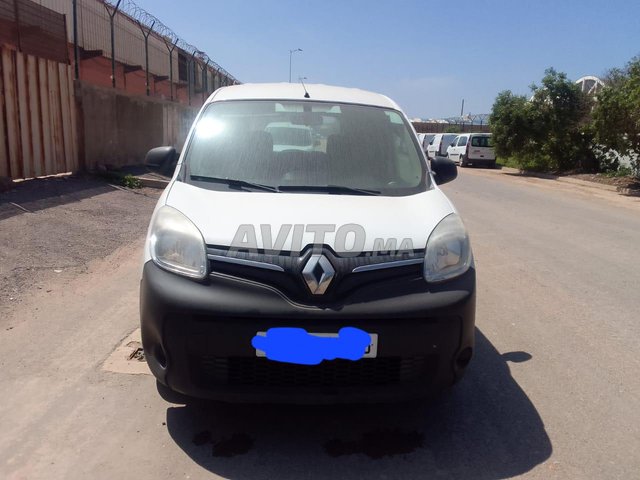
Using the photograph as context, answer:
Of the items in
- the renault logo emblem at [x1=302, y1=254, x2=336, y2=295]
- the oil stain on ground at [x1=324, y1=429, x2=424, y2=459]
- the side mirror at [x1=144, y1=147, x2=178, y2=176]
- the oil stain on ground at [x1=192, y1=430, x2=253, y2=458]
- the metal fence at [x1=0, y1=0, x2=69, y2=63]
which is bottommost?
the oil stain on ground at [x1=192, y1=430, x2=253, y2=458]

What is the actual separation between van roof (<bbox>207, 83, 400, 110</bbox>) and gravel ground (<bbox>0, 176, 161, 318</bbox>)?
8.49 ft

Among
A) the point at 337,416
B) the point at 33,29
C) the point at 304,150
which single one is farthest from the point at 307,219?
the point at 33,29

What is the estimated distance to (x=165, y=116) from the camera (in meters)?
17.6

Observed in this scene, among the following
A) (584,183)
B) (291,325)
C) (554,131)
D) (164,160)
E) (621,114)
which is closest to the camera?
(291,325)

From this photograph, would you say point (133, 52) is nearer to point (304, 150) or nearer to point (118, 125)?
point (118, 125)

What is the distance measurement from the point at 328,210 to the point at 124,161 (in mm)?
12091

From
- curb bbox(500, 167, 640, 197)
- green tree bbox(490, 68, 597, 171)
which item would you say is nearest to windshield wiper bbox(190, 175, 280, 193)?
curb bbox(500, 167, 640, 197)

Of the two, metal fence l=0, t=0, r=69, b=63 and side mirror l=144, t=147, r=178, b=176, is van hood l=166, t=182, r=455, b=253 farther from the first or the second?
metal fence l=0, t=0, r=69, b=63

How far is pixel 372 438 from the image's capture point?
3.00 m

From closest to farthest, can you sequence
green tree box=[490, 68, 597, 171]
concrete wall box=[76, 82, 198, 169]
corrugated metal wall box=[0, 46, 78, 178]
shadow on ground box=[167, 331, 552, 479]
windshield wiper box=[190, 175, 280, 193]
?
shadow on ground box=[167, 331, 552, 479], windshield wiper box=[190, 175, 280, 193], corrugated metal wall box=[0, 46, 78, 178], concrete wall box=[76, 82, 198, 169], green tree box=[490, 68, 597, 171]

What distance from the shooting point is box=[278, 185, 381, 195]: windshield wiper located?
3.36m

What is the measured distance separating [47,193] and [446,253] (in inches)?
311

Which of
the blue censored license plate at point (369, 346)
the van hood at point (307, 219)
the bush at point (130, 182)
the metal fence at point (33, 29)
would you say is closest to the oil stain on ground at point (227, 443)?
the blue censored license plate at point (369, 346)

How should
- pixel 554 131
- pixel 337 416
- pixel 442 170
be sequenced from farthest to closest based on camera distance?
pixel 554 131, pixel 442 170, pixel 337 416
